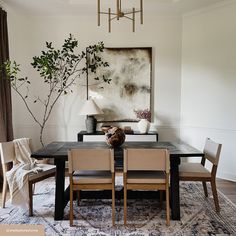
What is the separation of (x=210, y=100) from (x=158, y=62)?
1.19 metres

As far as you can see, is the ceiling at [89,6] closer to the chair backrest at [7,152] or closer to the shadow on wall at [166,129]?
the shadow on wall at [166,129]

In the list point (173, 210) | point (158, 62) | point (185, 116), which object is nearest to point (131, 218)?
point (173, 210)

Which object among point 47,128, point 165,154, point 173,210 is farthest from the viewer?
point 47,128

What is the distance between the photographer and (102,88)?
4809mm

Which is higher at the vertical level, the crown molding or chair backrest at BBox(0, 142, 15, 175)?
the crown molding

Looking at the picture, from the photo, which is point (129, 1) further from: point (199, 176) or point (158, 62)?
point (199, 176)

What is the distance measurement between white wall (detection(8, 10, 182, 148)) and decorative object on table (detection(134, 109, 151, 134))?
9.6 inches

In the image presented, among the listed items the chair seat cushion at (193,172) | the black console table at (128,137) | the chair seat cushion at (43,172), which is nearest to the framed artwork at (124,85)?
the black console table at (128,137)

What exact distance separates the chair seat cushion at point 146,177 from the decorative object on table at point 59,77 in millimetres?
2358

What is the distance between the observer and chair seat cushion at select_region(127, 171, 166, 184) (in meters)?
2.68

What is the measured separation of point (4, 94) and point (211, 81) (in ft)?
11.4

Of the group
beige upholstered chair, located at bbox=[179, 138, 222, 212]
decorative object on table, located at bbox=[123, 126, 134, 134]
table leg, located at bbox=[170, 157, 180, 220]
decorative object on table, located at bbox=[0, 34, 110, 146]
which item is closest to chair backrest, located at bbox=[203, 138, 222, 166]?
beige upholstered chair, located at bbox=[179, 138, 222, 212]

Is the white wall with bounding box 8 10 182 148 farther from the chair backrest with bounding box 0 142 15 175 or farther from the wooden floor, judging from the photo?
the chair backrest with bounding box 0 142 15 175

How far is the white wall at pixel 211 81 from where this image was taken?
13.7 feet
